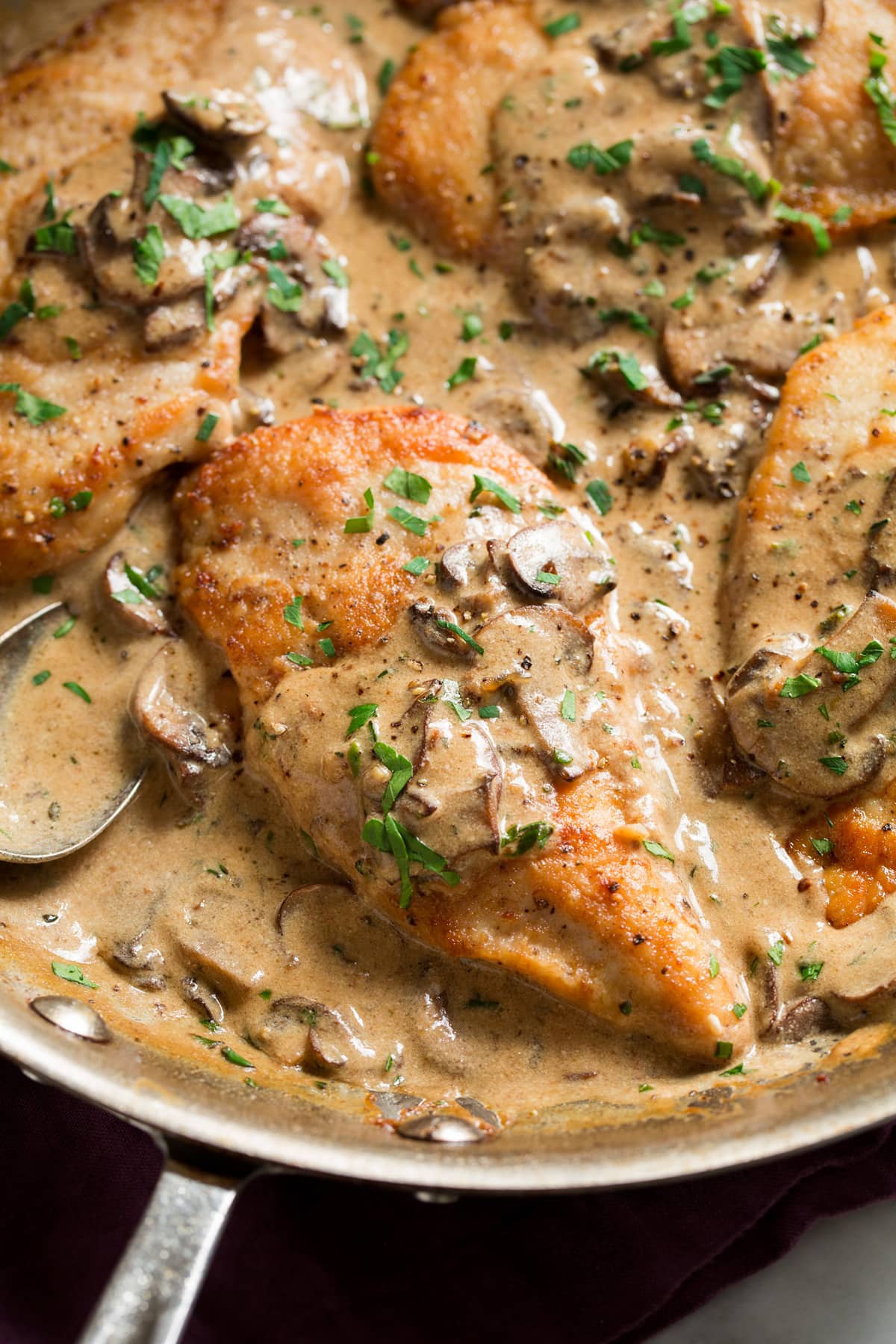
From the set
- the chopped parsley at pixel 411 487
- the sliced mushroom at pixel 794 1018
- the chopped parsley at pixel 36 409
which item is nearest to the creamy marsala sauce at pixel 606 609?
the sliced mushroom at pixel 794 1018

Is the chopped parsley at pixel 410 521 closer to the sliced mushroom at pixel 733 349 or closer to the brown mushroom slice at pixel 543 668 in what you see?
the brown mushroom slice at pixel 543 668

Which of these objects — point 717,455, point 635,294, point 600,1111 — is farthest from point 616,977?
point 635,294

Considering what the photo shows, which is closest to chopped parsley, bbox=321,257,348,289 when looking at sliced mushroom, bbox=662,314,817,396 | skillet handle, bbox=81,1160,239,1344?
sliced mushroom, bbox=662,314,817,396

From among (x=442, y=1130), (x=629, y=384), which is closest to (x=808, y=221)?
(x=629, y=384)

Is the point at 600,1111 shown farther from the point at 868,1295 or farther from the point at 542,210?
the point at 542,210

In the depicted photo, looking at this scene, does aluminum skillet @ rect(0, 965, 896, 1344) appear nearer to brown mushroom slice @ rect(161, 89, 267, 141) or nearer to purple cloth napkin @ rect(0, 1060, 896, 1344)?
purple cloth napkin @ rect(0, 1060, 896, 1344)

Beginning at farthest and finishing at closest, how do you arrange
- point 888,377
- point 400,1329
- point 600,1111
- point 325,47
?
1. point 325,47
2. point 888,377
3. point 400,1329
4. point 600,1111
